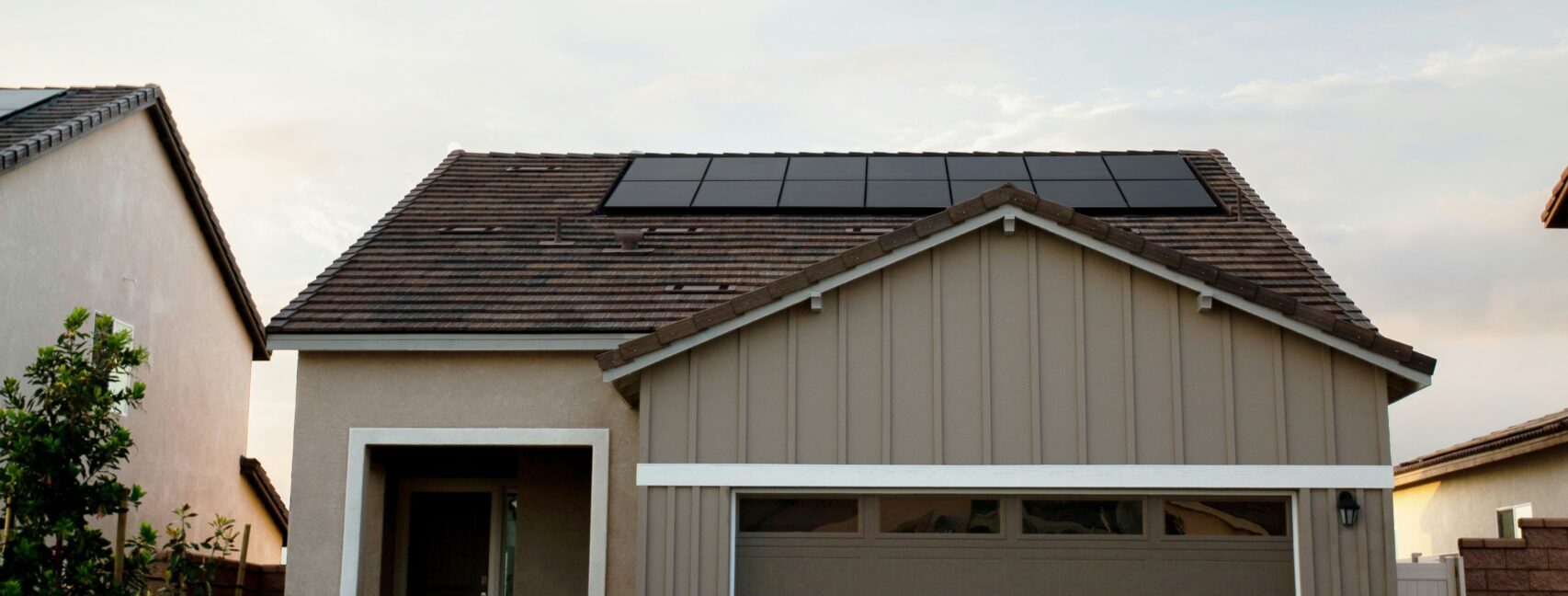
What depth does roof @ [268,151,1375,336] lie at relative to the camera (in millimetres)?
15195

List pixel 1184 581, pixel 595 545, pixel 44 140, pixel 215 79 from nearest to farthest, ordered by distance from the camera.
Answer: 1. pixel 1184 581
2. pixel 595 545
3. pixel 44 140
4. pixel 215 79

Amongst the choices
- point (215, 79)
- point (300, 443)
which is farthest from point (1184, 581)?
point (215, 79)

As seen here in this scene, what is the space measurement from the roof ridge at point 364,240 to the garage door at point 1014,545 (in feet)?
17.9

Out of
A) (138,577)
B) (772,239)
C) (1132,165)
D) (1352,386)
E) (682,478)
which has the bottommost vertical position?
(138,577)

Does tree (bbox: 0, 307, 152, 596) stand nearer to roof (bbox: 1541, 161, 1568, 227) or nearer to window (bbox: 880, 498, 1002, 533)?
window (bbox: 880, 498, 1002, 533)

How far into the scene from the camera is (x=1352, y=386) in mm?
12406

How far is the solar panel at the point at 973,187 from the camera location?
18630 millimetres

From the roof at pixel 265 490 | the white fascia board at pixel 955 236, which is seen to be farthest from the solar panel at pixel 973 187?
the roof at pixel 265 490

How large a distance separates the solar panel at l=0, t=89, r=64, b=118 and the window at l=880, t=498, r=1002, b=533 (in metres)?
12.4

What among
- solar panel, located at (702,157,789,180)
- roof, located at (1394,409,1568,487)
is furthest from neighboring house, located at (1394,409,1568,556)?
solar panel, located at (702,157,789,180)

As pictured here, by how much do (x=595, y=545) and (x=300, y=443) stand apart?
308 centimetres

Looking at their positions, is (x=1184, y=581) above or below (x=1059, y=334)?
below

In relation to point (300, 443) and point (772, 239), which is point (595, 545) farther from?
point (772, 239)

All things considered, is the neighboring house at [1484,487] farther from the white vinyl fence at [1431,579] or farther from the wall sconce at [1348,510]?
the wall sconce at [1348,510]
